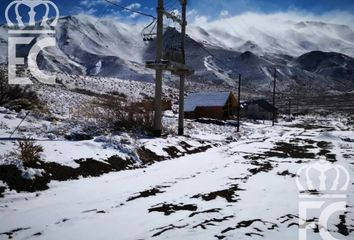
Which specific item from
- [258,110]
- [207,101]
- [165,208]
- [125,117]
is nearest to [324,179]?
[165,208]

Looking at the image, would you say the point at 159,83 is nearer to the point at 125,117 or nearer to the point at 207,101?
the point at 125,117

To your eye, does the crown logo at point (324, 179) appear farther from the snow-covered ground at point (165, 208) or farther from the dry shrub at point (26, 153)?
the dry shrub at point (26, 153)

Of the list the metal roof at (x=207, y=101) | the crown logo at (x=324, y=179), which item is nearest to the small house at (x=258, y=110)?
the metal roof at (x=207, y=101)

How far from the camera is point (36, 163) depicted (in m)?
10.9

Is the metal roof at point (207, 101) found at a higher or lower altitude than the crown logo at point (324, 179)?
higher

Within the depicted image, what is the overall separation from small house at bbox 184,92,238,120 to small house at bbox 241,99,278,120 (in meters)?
17.0

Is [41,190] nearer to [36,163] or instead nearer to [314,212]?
[36,163]

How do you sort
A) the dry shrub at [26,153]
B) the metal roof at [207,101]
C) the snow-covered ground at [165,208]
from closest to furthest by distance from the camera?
the snow-covered ground at [165,208] < the dry shrub at [26,153] < the metal roof at [207,101]

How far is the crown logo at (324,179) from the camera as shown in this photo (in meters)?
11.5

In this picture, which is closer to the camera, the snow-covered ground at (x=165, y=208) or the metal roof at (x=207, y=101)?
the snow-covered ground at (x=165, y=208)

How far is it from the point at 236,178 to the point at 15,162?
759 centimetres

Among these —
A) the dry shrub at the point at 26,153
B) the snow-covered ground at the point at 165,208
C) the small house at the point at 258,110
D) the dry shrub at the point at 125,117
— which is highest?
the small house at the point at 258,110

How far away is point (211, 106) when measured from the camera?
2211 inches

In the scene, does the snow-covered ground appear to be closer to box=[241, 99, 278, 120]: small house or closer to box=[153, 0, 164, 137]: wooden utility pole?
box=[153, 0, 164, 137]: wooden utility pole
